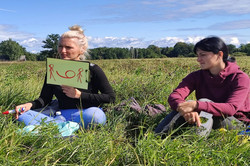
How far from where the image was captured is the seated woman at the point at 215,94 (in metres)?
2.71

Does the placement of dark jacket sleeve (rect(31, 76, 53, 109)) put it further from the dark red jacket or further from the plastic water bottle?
the dark red jacket

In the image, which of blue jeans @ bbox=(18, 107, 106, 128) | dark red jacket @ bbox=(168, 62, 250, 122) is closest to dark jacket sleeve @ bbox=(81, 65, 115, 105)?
blue jeans @ bbox=(18, 107, 106, 128)

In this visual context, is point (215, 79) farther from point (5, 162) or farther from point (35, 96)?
point (35, 96)

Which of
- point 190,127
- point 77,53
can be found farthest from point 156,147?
point 77,53

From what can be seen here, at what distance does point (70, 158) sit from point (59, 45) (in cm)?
154

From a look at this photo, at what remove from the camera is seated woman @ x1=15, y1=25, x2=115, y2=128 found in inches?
122

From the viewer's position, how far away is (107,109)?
357cm

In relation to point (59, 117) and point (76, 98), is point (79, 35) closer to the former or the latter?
point (76, 98)

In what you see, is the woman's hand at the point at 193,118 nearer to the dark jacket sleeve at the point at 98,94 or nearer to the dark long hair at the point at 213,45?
the dark long hair at the point at 213,45

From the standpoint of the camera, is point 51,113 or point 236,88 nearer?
point 236,88

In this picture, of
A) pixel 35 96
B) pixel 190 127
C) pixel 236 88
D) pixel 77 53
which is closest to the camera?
pixel 190 127

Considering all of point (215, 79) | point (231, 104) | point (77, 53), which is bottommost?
point (231, 104)

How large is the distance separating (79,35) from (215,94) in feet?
5.29

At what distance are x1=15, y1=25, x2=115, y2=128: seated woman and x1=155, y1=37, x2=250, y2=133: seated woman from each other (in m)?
0.74
